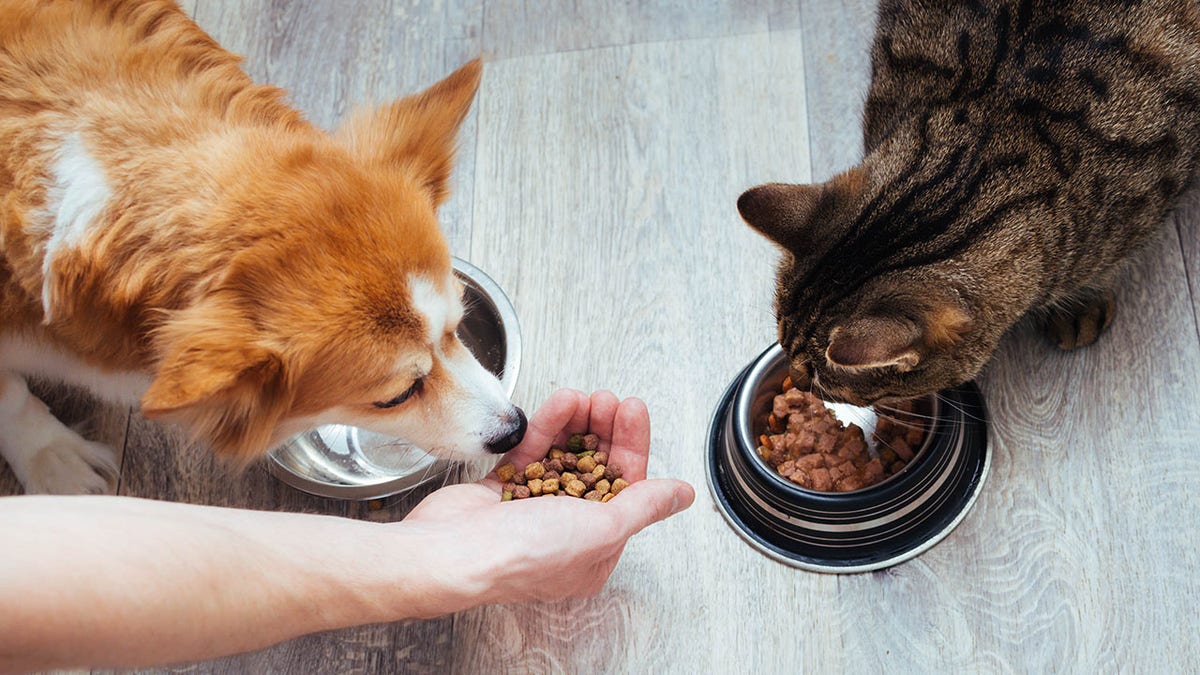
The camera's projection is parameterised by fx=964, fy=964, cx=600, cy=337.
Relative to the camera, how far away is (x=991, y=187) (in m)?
1.56

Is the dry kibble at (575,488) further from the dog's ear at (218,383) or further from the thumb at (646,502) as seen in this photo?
the dog's ear at (218,383)

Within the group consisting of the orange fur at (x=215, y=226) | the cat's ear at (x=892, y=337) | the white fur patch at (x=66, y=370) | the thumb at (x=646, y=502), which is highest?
the orange fur at (x=215, y=226)

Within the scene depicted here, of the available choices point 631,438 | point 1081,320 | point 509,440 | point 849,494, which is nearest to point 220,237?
point 509,440


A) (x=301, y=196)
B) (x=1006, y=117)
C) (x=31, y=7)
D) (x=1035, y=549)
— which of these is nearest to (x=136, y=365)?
(x=301, y=196)

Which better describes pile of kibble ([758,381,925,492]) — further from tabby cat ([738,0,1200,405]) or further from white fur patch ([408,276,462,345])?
white fur patch ([408,276,462,345])

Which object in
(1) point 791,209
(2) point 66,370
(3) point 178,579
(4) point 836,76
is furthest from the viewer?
(4) point 836,76

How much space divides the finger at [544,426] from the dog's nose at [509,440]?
5.3 inches

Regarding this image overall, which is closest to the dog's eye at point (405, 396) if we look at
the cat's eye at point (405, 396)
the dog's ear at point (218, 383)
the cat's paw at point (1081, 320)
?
the cat's eye at point (405, 396)

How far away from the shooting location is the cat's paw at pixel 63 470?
6.44ft

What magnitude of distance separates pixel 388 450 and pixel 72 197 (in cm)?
82

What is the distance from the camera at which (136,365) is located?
1.50 meters

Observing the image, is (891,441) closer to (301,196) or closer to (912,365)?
(912,365)

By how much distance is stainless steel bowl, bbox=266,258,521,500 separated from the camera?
183 centimetres

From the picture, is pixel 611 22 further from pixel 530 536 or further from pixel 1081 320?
pixel 530 536
